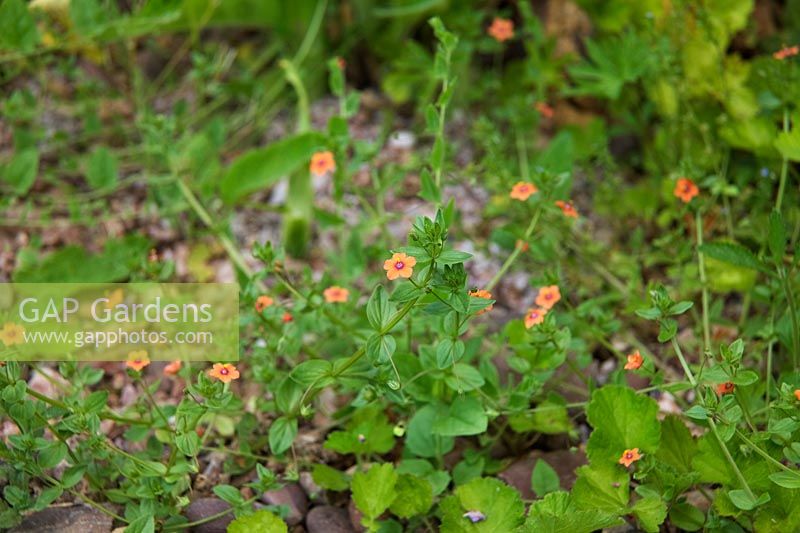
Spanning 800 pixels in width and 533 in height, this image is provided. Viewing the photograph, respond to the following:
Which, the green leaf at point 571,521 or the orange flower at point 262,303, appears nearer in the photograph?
the green leaf at point 571,521

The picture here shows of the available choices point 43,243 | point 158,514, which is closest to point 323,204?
point 43,243

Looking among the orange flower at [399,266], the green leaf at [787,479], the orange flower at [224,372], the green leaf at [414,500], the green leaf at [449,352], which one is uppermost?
the orange flower at [399,266]

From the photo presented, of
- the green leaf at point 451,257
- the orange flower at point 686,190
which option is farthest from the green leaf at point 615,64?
the green leaf at point 451,257

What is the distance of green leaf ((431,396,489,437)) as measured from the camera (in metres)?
1.47

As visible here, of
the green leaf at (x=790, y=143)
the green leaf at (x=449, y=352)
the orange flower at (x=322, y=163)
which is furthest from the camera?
the orange flower at (x=322, y=163)

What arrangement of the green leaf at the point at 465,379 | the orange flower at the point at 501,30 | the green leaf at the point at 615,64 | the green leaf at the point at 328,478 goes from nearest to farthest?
1. the green leaf at the point at 465,379
2. the green leaf at the point at 328,478
3. the green leaf at the point at 615,64
4. the orange flower at the point at 501,30

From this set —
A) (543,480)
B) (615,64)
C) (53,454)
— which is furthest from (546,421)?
(615,64)

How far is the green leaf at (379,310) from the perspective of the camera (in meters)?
1.31

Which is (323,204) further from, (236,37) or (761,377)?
(761,377)

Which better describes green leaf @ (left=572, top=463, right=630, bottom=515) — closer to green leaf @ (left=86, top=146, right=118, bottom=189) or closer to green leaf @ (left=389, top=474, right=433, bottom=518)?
green leaf @ (left=389, top=474, right=433, bottom=518)

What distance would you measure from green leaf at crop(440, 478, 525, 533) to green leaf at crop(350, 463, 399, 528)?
92 millimetres

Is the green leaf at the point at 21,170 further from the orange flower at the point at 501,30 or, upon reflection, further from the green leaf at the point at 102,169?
the orange flower at the point at 501,30

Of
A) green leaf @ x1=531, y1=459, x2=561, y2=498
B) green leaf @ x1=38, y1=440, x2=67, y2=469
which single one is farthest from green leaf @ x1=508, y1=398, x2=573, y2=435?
green leaf @ x1=38, y1=440, x2=67, y2=469

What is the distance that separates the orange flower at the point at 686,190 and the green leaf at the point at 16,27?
4.78 feet
